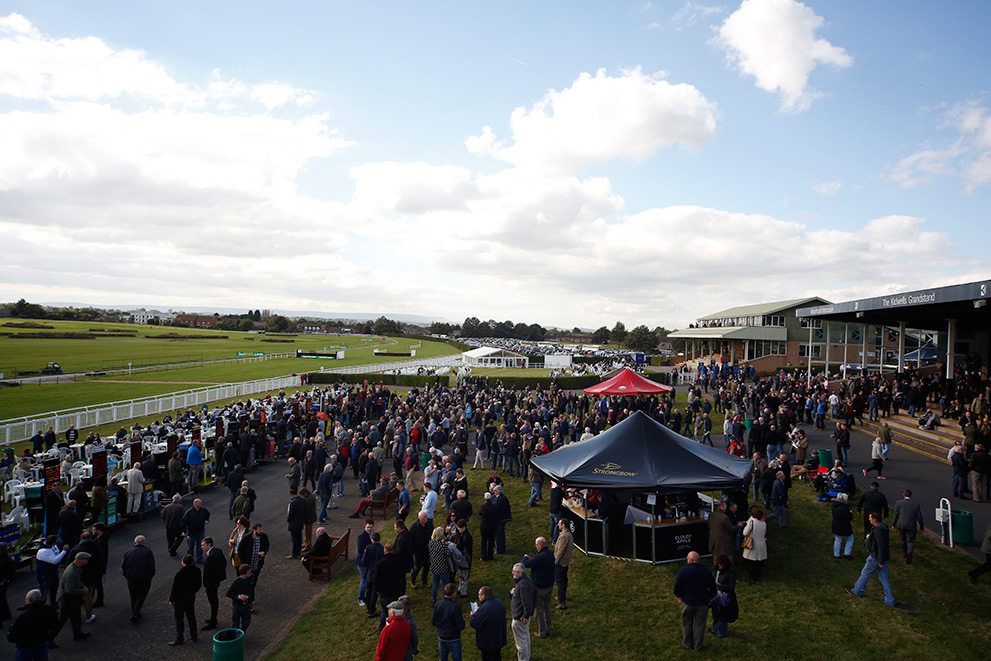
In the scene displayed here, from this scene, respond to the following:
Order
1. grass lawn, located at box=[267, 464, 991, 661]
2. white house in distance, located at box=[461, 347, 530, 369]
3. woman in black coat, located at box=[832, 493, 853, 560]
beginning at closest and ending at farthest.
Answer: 1. grass lawn, located at box=[267, 464, 991, 661]
2. woman in black coat, located at box=[832, 493, 853, 560]
3. white house in distance, located at box=[461, 347, 530, 369]

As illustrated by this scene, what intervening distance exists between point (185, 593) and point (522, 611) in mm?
4754

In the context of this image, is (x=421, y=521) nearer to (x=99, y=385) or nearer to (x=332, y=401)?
(x=332, y=401)

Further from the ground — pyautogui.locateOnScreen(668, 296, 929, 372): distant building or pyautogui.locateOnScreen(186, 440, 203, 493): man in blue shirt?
pyautogui.locateOnScreen(668, 296, 929, 372): distant building

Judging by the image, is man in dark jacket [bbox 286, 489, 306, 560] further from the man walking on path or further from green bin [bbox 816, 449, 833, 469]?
green bin [bbox 816, 449, 833, 469]

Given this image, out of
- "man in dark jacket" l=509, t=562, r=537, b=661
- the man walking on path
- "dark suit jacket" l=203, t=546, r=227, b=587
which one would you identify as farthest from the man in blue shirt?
the man walking on path

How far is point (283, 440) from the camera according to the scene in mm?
19359

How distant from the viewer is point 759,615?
26.3ft

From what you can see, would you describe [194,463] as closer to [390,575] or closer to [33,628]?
[33,628]

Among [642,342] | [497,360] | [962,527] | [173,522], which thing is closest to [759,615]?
[962,527]

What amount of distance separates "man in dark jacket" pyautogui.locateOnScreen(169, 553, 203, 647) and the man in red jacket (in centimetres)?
324

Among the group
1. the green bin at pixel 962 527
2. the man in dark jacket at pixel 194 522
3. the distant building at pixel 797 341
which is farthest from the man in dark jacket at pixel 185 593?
the distant building at pixel 797 341

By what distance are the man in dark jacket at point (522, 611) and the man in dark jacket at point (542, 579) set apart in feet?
1.75

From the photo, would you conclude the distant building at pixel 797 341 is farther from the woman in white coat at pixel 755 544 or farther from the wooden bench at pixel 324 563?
the wooden bench at pixel 324 563

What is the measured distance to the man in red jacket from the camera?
→ 5.80 m
